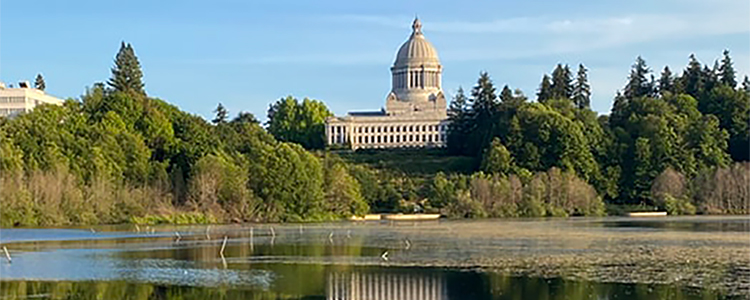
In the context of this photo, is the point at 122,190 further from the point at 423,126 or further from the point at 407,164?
the point at 423,126

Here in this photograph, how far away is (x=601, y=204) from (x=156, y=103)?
1364 inches

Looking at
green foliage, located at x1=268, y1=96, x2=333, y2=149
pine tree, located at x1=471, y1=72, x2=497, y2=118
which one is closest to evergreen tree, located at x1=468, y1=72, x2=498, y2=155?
pine tree, located at x1=471, y1=72, x2=497, y2=118

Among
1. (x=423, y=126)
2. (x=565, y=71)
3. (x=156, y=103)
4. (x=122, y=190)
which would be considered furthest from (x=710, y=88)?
(x=122, y=190)

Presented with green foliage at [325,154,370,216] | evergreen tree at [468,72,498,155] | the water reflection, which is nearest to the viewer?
the water reflection

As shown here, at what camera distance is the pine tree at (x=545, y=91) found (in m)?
130

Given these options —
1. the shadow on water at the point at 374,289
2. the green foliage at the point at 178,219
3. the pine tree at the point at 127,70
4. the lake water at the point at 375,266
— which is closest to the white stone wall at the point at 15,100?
the pine tree at the point at 127,70

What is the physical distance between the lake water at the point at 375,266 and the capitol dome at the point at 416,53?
129 meters

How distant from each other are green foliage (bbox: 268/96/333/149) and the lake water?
93.2 metres

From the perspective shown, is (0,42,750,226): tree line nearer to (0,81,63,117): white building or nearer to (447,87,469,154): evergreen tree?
(447,87,469,154): evergreen tree

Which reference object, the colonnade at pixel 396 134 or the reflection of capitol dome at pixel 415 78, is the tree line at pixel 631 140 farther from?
the reflection of capitol dome at pixel 415 78

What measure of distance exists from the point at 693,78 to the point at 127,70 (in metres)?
60.7

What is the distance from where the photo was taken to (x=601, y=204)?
298 feet

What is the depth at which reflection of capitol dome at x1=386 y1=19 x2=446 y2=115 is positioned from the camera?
175 meters

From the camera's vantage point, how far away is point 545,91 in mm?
131000
